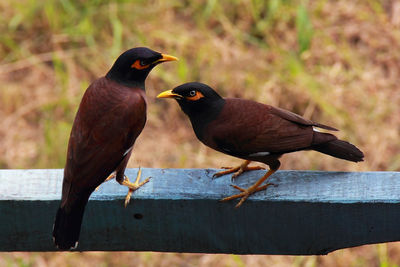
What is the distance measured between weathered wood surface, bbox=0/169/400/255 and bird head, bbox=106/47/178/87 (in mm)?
574

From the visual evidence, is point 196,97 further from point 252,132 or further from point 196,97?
point 252,132

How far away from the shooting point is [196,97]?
2.66 m

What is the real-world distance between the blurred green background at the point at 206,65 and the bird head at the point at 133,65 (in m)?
1.68

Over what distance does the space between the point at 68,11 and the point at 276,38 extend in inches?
62.0

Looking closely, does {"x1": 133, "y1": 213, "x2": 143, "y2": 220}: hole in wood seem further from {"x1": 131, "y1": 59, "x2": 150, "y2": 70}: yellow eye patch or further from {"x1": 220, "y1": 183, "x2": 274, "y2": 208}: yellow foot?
{"x1": 131, "y1": 59, "x2": 150, "y2": 70}: yellow eye patch

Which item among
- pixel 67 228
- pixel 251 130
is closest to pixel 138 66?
pixel 251 130

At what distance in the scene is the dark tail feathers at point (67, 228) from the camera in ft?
6.77

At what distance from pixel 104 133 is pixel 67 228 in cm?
49

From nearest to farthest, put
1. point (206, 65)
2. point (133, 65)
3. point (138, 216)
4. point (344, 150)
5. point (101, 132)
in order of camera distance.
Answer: point (138, 216)
point (101, 132)
point (344, 150)
point (133, 65)
point (206, 65)

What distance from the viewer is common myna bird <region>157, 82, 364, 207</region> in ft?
8.59

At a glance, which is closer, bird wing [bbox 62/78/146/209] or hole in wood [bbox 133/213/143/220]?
hole in wood [bbox 133/213/143/220]

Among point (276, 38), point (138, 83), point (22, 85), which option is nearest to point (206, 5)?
point (276, 38)

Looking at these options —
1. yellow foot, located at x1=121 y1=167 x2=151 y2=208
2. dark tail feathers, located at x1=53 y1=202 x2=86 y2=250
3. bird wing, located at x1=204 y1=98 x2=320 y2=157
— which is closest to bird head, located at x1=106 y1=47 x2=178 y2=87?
bird wing, located at x1=204 y1=98 x2=320 y2=157

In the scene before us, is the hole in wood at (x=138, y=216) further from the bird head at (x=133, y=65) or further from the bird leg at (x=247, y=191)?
the bird head at (x=133, y=65)
